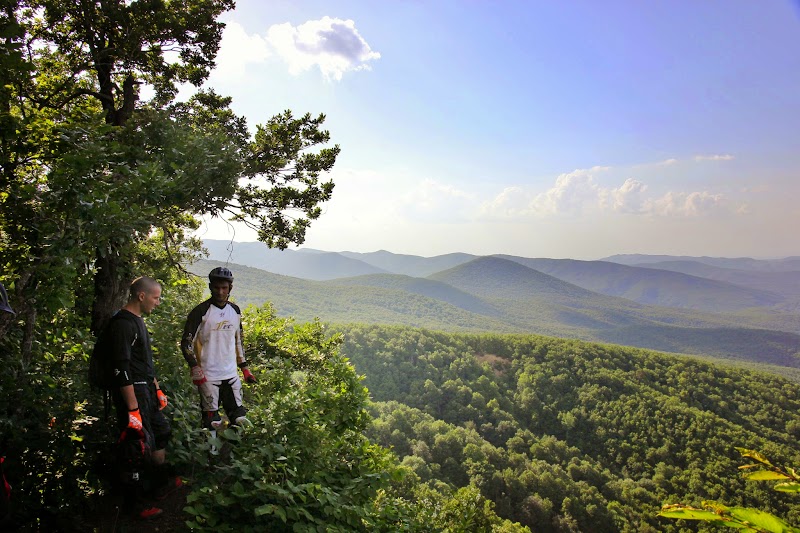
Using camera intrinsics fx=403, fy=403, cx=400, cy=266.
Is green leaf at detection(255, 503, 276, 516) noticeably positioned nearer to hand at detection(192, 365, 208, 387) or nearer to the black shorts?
the black shorts

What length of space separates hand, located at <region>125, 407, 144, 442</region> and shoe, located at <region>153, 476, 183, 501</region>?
0.93 meters

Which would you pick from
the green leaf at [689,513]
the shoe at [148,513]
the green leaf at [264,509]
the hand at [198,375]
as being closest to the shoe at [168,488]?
the shoe at [148,513]

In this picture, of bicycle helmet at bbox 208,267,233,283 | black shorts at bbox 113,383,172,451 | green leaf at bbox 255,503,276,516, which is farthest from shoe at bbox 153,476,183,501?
bicycle helmet at bbox 208,267,233,283

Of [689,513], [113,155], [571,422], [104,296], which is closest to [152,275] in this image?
[104,296]

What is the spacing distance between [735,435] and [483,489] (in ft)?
155

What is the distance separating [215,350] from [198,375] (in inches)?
14.2

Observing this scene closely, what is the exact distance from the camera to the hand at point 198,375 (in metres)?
5.09

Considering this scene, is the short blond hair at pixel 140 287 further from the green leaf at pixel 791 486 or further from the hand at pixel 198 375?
the green leaf at pixel 791 486

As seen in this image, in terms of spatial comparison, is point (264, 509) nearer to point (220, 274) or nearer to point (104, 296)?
point (220, 274)

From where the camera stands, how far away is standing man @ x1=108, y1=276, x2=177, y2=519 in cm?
411

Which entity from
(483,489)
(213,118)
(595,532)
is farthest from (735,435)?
(213,118)

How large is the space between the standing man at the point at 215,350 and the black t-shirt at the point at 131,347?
0.66 m

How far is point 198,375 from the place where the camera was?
201 inches

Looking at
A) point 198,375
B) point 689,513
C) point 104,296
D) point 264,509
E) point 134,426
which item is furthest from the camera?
point 104,296
